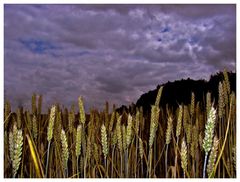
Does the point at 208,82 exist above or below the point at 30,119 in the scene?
above

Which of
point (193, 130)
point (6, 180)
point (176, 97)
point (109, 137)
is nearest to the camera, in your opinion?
point (6, 180)

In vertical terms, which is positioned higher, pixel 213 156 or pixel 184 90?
pixel 184 90

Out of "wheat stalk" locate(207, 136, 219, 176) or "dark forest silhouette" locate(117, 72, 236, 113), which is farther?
"dark forest silhouette" locate(117, 72, 236, 113)

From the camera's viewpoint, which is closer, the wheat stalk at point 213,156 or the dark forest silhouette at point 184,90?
the wheat stalk at point 213,156

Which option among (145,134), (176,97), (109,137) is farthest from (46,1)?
(176,97)

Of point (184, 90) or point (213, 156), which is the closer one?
point (213, 156)

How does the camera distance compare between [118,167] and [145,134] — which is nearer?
[118,167]

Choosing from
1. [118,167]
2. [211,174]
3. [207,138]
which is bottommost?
[118,167]

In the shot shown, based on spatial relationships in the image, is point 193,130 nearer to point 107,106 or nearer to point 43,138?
point 107,106

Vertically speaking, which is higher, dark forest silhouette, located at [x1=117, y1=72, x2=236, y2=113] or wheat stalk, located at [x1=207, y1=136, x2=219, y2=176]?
dark forest silhouette, located at [x1=117, y1=72, x2=236, y2=113]

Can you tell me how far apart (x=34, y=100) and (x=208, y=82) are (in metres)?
2.31

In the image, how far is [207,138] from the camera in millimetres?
1148

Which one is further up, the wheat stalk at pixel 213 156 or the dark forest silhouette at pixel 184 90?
the dark forest silhouette at pixel 184 90

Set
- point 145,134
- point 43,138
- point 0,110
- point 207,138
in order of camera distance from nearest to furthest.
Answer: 1. point 207,138
2. point 0,110
3. point 43,138
4. point 145,134
